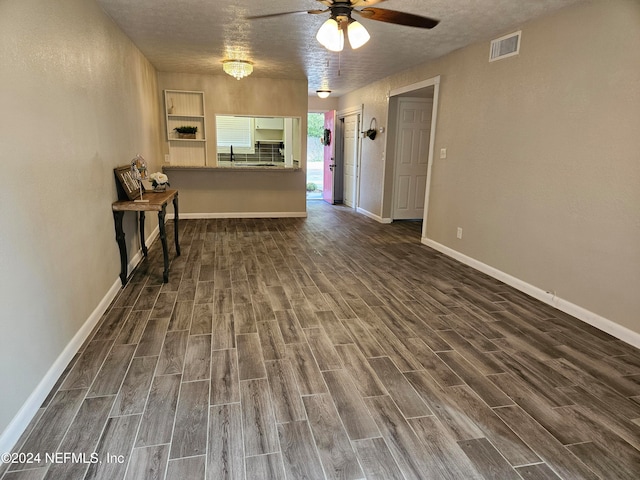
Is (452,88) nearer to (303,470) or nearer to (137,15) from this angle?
(137,15)

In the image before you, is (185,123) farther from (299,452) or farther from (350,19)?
(299,452)

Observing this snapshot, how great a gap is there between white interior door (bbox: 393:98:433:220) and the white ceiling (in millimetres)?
943

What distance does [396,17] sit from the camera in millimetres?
2473

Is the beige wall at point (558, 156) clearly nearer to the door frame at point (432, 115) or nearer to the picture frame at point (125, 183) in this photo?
the door frame at point (432, 115)

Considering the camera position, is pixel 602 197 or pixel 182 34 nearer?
pixel 602 197

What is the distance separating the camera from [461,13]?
322cm

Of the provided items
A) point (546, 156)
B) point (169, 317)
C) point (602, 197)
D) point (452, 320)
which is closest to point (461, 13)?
point (546, 156)

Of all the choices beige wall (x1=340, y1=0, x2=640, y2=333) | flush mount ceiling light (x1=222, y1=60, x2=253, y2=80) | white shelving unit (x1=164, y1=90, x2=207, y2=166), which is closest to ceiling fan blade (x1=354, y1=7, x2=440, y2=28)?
beige wall (x1=340, y1=0, x2=640, y2=333)

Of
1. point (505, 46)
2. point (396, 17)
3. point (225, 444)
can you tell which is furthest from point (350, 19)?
point (225, 444)

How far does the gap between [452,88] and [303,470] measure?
4419 mm

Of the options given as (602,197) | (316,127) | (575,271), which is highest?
(316,127)

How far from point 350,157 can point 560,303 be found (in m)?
5.94

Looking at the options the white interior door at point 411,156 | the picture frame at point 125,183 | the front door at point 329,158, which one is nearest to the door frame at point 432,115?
the white interior door at point 411,156

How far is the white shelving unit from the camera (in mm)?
6309
